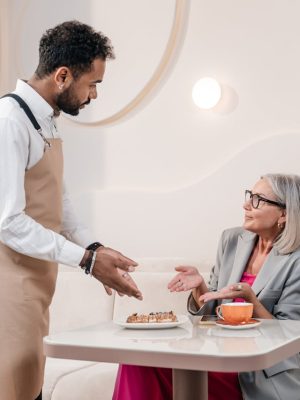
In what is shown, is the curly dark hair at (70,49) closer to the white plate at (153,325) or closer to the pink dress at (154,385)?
the white plate at (153,325)

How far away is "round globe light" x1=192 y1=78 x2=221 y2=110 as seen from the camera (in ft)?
9.97

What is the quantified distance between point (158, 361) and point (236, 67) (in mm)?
1834

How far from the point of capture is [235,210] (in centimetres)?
302

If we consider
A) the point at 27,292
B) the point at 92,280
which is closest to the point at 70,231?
the point at 27,292

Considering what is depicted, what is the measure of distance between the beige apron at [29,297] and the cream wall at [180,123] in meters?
1.25

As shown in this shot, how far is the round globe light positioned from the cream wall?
0.04m

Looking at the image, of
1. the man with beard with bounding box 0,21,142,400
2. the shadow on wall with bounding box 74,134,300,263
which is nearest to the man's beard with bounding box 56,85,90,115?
the man with beard with bounding box 0,21,142,400

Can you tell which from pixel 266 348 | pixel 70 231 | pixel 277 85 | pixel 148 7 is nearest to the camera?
pixel 266 348

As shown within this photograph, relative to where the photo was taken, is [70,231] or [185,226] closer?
[70,231]

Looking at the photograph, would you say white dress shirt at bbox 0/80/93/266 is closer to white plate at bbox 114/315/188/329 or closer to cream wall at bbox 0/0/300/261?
white plate at bbox 114/315/188/329

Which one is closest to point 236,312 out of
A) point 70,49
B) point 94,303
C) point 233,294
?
point 233,294

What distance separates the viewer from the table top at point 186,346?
1436 mm

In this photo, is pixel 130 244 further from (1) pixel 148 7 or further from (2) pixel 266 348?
(2) pixel 266 348

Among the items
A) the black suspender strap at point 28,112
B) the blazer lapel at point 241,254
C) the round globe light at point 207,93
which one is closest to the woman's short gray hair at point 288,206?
the blazer lapel at point 241,254
